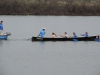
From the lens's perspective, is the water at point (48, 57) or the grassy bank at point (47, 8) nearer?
the water at point (48, 57)

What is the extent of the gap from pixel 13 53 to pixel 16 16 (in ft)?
204

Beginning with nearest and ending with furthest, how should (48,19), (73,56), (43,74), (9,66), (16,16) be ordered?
(43,74) → (9,66) → (73,56) → (48,19) → (16,16)

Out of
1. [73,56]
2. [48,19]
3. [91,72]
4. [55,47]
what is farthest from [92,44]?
[48,19]

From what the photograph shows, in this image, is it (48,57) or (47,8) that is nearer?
(48,57)

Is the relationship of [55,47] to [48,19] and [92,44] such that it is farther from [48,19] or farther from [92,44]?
[48,19]

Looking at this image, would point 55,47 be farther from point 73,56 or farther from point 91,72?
point 91,72

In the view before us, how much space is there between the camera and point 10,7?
11150 cm

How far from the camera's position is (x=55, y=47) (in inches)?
2111

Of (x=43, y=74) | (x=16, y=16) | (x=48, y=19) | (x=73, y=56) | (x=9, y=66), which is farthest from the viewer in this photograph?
(x=16, y=16)

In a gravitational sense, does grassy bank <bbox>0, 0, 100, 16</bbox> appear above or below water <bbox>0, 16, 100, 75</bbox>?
above

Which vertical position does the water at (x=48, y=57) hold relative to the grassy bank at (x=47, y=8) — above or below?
below

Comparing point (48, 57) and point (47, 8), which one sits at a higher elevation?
point (47, 8)

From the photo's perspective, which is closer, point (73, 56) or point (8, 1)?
point (73, 56)

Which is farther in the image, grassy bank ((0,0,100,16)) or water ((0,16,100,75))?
grassy bank ((0,0,100,16))
